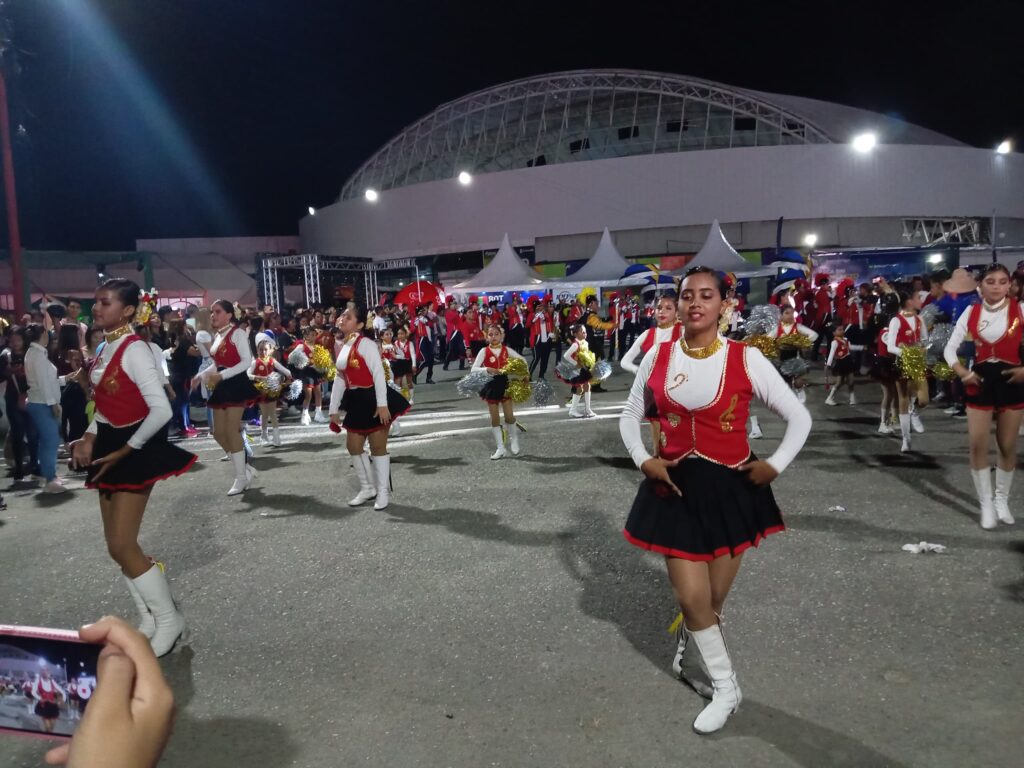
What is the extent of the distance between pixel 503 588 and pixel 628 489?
8.47ft

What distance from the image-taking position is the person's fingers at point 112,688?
3.97 feet

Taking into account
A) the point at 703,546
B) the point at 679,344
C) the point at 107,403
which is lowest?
the point at 703,546

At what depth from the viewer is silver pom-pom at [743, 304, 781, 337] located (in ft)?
28.9

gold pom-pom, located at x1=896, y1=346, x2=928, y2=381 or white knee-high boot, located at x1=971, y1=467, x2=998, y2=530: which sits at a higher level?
gold pom-pom, located at x1=896, y1=346, x2=928, y2=381

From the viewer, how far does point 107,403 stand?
392cm

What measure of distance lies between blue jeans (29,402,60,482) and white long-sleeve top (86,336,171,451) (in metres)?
5.12

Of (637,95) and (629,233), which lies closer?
(629,233)

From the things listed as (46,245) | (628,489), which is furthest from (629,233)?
(46,245)

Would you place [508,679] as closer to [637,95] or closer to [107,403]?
[107,403]

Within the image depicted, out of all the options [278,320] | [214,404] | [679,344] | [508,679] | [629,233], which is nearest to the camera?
[679,344]

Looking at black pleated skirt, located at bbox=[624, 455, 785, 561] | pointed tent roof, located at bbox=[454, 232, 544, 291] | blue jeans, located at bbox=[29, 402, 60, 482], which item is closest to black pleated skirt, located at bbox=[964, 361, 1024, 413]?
black pleated skirt, located at bbox=[624, 455, 785, 561]

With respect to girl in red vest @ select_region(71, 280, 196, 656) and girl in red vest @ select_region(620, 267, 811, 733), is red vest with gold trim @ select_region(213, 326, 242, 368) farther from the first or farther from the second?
girl in red vest @ select_region(620, 267, 811, 733)

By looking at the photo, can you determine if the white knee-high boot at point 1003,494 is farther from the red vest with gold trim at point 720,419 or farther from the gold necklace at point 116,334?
the gold necklace at point 116,334

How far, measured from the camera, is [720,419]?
290cm
